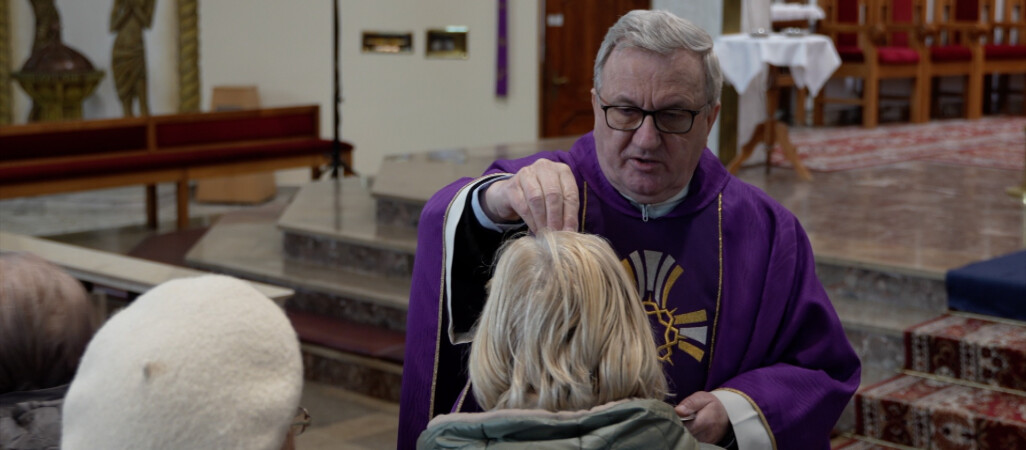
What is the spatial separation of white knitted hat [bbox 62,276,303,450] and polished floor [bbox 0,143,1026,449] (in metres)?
2.96

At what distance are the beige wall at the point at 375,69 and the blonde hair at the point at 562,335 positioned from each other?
773 cm

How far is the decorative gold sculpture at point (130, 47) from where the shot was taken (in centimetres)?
954

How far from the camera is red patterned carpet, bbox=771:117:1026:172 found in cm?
765

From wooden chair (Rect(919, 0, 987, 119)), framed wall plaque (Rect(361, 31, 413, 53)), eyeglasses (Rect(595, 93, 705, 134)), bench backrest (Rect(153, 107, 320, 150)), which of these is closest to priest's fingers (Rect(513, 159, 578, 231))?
eyeglasses (Rect(595, 93, 705, 134))

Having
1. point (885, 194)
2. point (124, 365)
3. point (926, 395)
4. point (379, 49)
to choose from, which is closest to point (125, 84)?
point (379, 49)

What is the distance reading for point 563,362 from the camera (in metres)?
1.48

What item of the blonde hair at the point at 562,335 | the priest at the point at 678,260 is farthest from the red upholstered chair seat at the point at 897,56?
the blonde hair at the point at 562,335

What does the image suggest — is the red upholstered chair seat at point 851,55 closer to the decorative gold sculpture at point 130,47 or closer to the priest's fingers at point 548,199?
the decorative gold sculpture at point 130,47

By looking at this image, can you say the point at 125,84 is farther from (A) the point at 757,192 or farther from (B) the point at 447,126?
(A) the point at 757,192

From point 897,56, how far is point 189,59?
6.03 m

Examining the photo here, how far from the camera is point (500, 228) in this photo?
2.04m

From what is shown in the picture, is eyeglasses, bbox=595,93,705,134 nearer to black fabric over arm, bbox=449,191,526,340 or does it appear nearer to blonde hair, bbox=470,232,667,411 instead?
black fabric over arm, bbox=449,191,526,340

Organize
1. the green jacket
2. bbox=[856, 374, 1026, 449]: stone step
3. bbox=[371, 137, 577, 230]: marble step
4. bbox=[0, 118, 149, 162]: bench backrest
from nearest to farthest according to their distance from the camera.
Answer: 1. the green jacket
2. bbox=[856, 374, 1026, 449]: stone step
3. bbox=[371, 137, 577, 230]: marble step
4. bbox=[0, 118, 149, 162]: bench backrest

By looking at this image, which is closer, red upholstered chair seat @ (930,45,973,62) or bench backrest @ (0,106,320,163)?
bench backrest @ (0,106,320,163)
